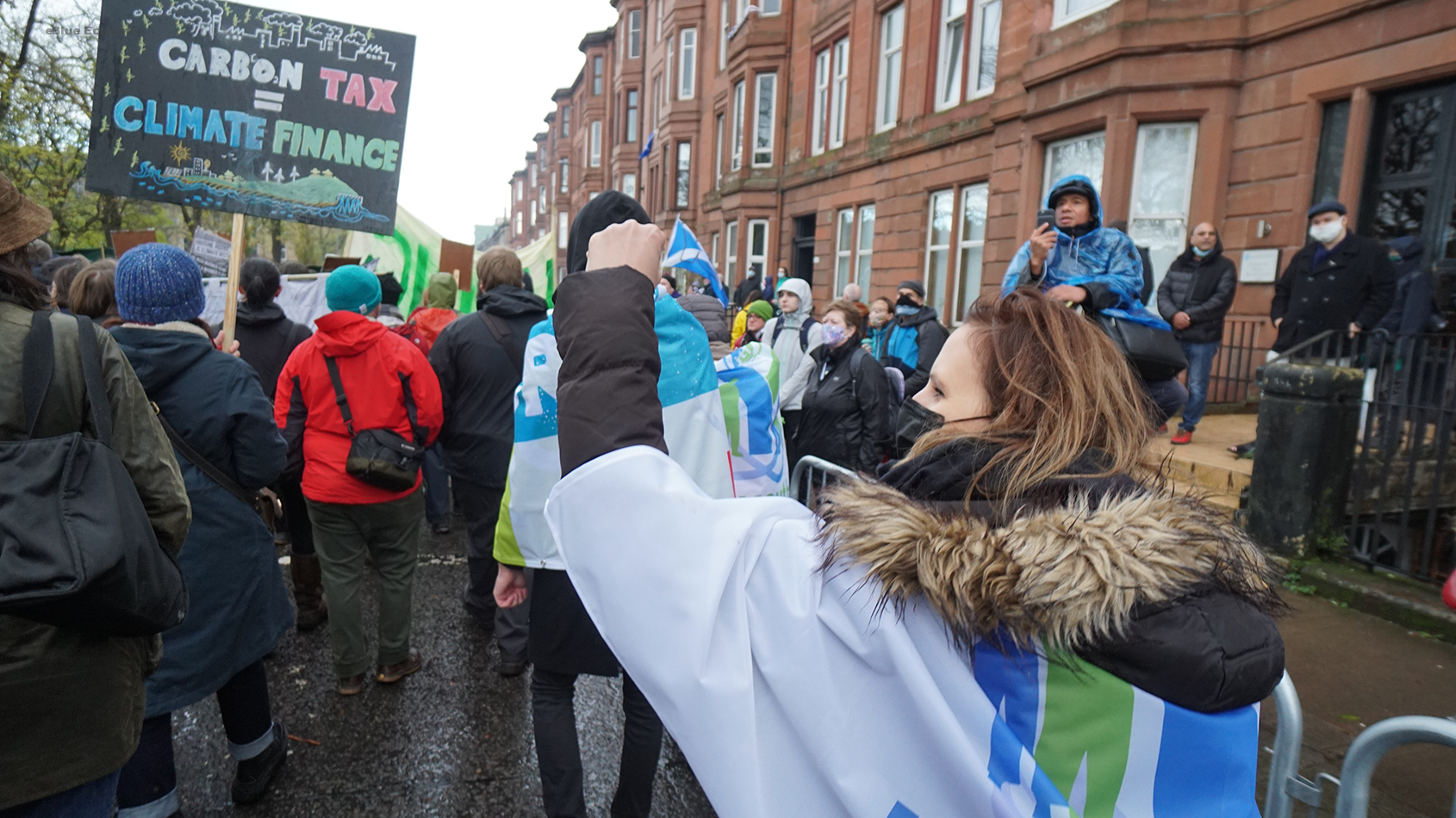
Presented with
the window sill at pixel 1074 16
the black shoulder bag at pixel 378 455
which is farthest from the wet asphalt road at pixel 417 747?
the window sill at pixel 1074 16

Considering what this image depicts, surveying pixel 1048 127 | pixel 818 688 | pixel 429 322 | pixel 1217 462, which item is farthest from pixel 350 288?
pixel 1048 127

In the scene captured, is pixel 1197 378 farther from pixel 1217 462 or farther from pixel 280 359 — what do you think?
pixel 280 359

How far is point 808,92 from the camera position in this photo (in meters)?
20.7

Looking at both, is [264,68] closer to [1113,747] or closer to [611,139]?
[1113,747]

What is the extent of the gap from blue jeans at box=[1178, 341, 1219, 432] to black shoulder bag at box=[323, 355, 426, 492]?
260 inches

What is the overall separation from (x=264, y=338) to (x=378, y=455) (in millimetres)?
1906

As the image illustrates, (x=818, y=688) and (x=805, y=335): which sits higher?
(x=805, y=335)

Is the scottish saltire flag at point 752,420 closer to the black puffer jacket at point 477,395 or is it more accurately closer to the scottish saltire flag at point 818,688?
the scottish saltire flag at point 818,688

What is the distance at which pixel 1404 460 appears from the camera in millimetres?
5461

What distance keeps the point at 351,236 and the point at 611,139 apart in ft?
125

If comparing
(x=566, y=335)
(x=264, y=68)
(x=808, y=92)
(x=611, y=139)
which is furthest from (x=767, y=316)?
(x=611, y=139)

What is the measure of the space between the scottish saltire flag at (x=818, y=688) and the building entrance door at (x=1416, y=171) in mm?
8764

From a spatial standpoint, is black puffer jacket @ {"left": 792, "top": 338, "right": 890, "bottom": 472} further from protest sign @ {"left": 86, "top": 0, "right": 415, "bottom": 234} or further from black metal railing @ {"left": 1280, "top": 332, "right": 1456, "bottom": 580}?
protest sign @ {"left": 86, "top": 0, "right": 415, "bottom": 234}

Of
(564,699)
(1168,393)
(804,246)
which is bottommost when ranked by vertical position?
(564,699)
